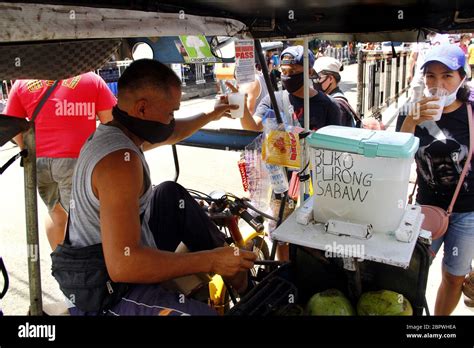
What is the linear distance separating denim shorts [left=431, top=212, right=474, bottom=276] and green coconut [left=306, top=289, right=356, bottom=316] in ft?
3.75

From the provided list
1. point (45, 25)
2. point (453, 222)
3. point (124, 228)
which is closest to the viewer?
point (45, 25)

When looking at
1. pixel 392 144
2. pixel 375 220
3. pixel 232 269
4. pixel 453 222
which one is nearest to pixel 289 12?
pixel 392 144

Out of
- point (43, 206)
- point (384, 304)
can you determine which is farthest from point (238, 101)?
point (43, 206)

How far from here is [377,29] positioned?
259 cm

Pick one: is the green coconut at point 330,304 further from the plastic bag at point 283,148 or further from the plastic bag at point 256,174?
the plastic bag at point 256,174

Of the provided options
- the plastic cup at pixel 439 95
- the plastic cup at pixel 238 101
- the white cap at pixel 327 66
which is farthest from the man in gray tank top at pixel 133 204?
the white cap at pixel 327 66

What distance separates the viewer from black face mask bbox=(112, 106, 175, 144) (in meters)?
1.93

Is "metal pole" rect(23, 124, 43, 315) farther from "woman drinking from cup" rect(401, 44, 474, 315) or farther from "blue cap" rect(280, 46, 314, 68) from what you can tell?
"blue cap" rect(280, 46, 314, 68)

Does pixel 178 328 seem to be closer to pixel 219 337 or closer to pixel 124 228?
pixel 219 337

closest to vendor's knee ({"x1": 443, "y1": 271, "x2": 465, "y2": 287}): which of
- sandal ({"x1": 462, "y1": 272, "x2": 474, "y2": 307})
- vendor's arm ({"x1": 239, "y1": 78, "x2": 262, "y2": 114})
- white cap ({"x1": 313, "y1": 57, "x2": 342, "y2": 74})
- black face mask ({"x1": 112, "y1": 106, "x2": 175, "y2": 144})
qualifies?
sandal ({"x1": 462, "y1": 272, "x2": 474, "y2": 307})

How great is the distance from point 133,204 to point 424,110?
169 centimetres

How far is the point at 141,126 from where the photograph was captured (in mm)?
1936

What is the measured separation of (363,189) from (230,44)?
1443 mm

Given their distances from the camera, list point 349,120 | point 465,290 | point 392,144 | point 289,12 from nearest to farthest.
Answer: point 392,144 < point 289,12 < point 465,290 < point 349,120
